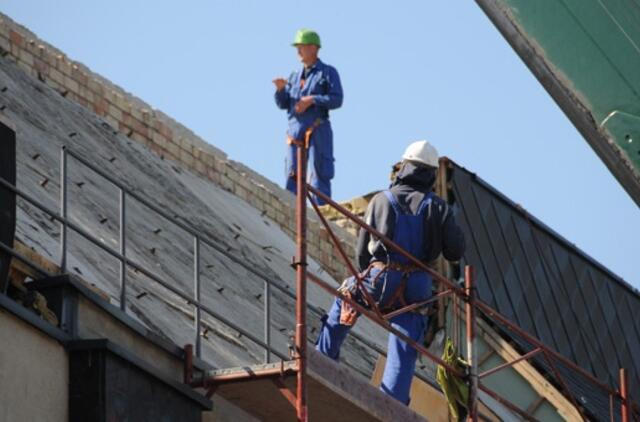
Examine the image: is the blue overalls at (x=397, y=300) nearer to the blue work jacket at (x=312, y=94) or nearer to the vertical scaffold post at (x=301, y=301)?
the vertical scaffold post at (x=301, y=301)

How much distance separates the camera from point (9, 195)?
12.9 meters

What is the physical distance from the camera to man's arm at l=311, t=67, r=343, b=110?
21719 mm

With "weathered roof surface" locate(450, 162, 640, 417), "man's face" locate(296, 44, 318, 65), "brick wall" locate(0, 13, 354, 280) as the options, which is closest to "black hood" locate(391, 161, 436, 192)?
"brick wall" locate(0, 13, 354, 280)

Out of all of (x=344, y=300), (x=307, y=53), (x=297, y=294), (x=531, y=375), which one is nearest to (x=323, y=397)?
(x=297, y=294)

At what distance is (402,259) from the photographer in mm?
15000

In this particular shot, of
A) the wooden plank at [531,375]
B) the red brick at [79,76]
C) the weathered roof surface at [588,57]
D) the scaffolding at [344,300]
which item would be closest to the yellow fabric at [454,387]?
the scaffolding at [344,300]

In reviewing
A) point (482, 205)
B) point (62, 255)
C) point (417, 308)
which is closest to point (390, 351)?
point (417, 308)

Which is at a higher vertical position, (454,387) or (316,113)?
(316,113)

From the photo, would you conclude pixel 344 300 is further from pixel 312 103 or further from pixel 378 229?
pixel 312 103

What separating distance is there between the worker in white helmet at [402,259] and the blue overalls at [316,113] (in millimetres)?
6484

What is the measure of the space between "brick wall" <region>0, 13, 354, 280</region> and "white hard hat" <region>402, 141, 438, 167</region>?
4.42 metres

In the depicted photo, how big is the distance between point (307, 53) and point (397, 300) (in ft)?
23.3

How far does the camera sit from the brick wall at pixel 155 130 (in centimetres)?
1881

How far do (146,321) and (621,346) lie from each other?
12.4 meters
